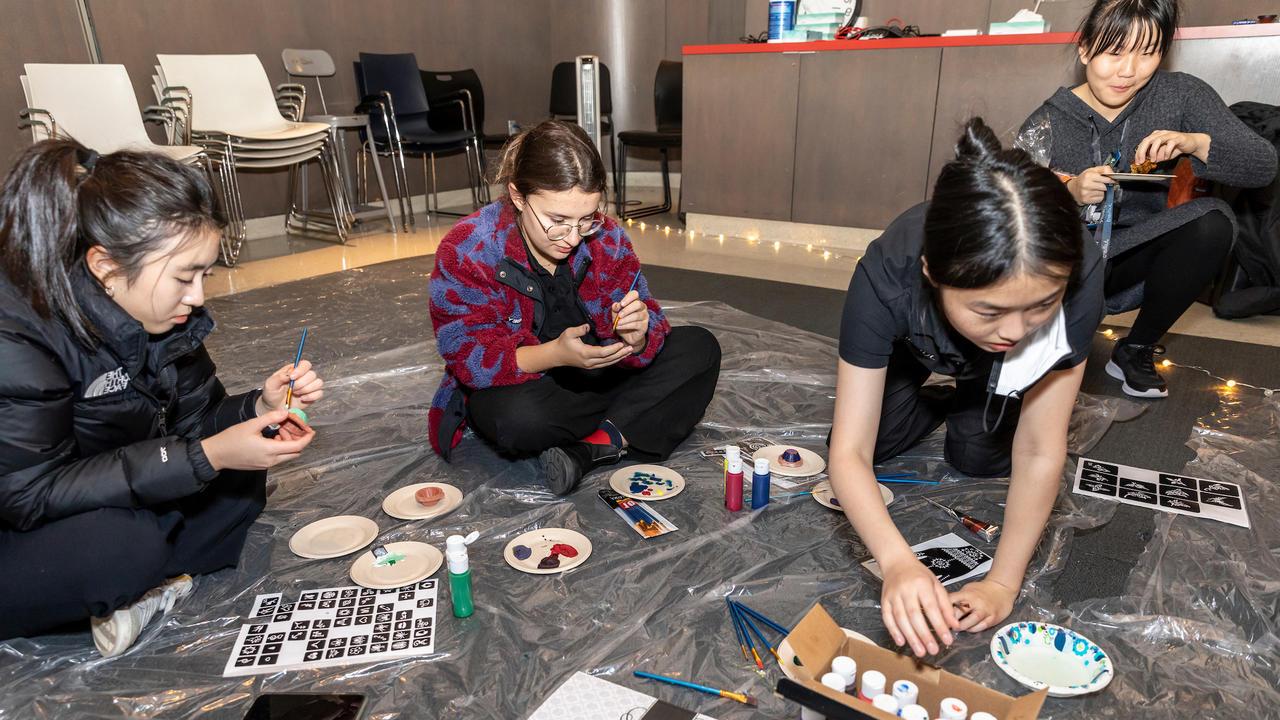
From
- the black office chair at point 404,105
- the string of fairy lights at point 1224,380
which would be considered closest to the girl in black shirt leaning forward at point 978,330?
the string of fairy lights at point 1224,380

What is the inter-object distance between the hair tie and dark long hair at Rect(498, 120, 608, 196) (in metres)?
0.76

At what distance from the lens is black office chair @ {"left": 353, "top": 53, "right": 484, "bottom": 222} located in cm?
502

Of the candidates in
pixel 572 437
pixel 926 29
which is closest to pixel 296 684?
pixel 572 437

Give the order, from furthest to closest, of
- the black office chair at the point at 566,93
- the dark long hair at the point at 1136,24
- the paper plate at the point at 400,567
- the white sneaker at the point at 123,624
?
1. the black office chair at the point at 566,93
2. the dark long hair at the point at 1136,24
3. the paper plate at the point at 400,567
4. the white sneaker at the point at 123,624

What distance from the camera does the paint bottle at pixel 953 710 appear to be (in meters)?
0.94

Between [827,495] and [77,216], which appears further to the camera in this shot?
[827,495]

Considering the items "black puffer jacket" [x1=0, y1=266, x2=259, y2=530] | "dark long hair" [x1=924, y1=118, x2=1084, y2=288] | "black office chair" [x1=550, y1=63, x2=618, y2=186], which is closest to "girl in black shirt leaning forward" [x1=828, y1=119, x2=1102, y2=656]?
"dark long hair" [x1=924, y1=118, x2=1084, y2=288]

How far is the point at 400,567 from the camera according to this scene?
57.9 inches

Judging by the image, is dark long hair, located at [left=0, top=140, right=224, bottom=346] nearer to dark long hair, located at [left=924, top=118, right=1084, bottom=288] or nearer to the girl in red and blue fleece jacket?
the girl in red and blue fleece jacket

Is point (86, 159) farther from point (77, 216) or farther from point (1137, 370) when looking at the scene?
point (1137, 370)

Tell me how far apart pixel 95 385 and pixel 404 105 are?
4.46 m

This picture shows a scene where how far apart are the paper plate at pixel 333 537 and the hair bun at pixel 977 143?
4.19 ft

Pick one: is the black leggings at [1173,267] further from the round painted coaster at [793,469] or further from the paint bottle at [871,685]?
the paint bottle at [871,685]

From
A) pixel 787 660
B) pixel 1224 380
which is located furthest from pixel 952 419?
pixel 1224 380
